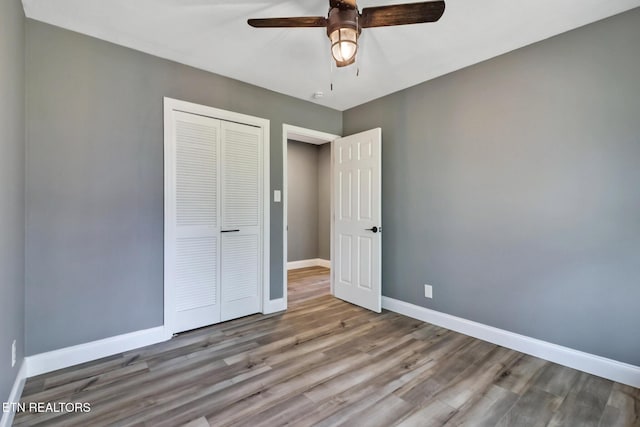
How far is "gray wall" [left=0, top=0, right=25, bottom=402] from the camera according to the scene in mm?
1544

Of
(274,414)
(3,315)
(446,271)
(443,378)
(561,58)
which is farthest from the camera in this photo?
(446,271)

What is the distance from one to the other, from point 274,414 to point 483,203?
244cm

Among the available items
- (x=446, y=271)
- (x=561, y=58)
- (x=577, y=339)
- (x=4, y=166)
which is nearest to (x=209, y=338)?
(x=4, y=166)

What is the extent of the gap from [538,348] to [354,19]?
9.22ft

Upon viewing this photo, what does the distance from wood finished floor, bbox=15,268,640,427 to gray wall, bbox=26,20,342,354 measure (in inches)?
16.3

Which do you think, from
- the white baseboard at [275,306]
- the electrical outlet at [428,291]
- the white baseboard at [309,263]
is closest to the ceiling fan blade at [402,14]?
the electrical outlet at [428,291]

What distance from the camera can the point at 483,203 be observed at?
2734 mm

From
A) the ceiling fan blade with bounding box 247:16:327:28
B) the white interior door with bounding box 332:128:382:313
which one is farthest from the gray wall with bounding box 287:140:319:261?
the ceiling fan blade with bounding box 247:16:327:28

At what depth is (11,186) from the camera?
1725mm

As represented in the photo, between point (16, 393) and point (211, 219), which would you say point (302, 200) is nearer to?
point (211, 219)

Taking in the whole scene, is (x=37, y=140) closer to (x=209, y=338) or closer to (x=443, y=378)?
(x=209, y=338)

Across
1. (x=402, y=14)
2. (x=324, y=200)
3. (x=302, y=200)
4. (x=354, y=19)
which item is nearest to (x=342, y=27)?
(x=354, y=19)

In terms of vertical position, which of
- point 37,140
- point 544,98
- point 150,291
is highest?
point 544,98

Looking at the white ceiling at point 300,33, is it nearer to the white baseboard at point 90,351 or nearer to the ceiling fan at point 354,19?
the ceiling fan at point 354,19
